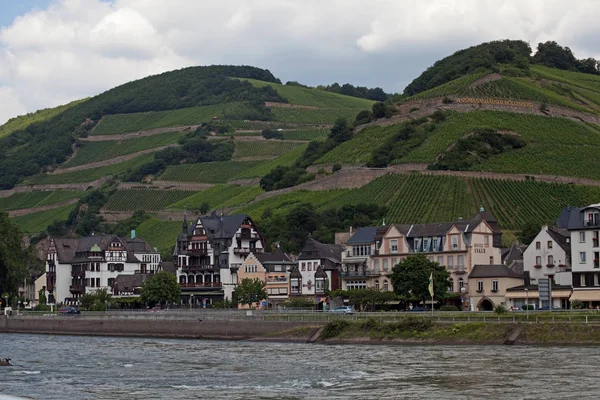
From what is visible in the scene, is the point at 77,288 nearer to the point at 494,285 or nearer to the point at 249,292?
the point at 249,292

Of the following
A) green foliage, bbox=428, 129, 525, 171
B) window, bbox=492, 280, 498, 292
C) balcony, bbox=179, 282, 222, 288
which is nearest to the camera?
window, bbox=492, 280, 498, 292

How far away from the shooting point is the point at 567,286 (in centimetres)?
8794

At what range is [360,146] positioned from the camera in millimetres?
172250

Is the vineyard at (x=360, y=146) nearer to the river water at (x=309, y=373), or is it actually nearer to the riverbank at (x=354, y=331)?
the riverbank at (x=354, y=331)

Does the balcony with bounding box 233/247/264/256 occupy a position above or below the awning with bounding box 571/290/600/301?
above

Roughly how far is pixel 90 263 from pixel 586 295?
66880 mm

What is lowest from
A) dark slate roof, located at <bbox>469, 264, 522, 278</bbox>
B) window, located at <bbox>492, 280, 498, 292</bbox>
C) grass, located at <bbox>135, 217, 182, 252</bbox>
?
window, located at <bbox>492, 280, 498, 292</bbox>

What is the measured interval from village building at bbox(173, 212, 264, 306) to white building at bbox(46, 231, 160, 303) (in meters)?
11.8

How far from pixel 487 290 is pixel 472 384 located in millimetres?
43201

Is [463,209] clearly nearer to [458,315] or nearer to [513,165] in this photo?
[513,165]

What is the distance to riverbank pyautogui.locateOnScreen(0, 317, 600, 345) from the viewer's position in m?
67.8

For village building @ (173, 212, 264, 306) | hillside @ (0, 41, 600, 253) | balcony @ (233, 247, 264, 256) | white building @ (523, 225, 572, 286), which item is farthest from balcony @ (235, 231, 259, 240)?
white building @ (523, 225, 572, 286)

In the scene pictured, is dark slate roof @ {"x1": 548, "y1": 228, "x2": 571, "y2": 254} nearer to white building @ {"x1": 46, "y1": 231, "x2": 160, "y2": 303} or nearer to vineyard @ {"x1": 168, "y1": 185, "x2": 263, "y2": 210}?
white building @ {"x1": 46, "y1": 231, "x2": 160, "y2": 303}

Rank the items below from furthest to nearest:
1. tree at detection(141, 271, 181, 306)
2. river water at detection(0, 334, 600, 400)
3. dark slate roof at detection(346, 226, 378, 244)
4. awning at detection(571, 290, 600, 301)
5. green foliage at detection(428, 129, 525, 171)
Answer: green foliage at detection(428, 129, 525, 171) < tree at detection(141, 271, 181, 306) < dark slate roof at detection(346, 226, 378, 244) < awning at detection(571, 290, 600, 301) < river water at detection(0, 334, 600, 400)
